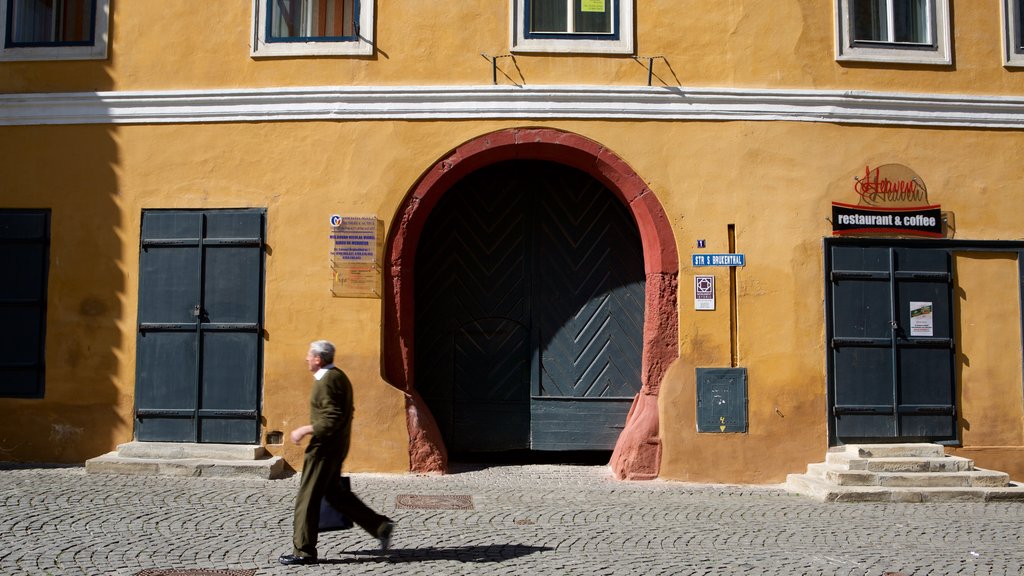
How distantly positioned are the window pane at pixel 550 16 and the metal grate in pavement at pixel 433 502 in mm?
4808

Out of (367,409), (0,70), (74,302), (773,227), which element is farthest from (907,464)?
(0,70)

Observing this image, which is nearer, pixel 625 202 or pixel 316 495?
pixel 316 495

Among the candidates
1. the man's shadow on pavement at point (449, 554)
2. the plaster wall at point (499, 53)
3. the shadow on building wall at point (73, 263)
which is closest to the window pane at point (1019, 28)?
the plaster wall at point (499, 53)

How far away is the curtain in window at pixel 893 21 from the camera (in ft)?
32.7

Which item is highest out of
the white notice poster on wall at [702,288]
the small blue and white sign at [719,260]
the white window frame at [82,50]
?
the white window frame at [82,50]

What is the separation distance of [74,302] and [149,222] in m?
1.12

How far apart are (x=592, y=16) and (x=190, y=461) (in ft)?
19.6

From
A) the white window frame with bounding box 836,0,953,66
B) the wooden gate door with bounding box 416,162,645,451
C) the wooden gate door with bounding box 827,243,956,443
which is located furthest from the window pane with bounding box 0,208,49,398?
the white window frame with bounding box 836,0,953,66

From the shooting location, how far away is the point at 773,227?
31.2 ft

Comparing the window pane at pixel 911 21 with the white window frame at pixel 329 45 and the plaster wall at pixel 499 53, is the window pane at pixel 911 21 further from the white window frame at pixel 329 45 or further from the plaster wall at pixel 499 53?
the white window frame at pixel 329 45

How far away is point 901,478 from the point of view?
8.80m

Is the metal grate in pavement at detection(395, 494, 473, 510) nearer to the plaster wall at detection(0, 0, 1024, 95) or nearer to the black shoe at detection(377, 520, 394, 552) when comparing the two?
the black shoe at detection(377, 520, 394, 552)

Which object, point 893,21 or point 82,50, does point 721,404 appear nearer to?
point 893,21

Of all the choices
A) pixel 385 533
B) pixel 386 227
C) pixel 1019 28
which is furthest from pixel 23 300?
pixel 1019 28
